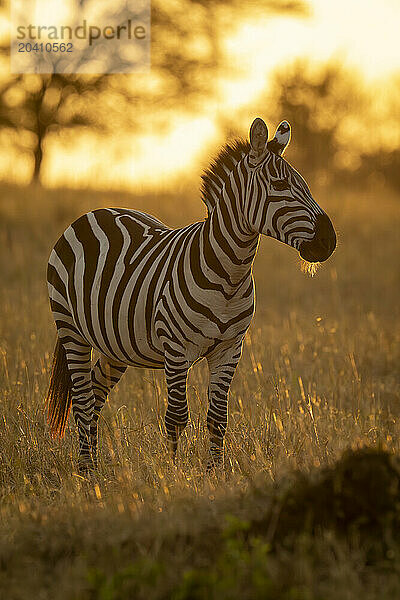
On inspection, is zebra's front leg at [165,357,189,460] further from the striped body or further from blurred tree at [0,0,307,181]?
blurred tree at [0,0,307,181]

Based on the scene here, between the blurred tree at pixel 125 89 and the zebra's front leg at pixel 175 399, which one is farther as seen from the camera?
the blurred tree at pixel 125 89

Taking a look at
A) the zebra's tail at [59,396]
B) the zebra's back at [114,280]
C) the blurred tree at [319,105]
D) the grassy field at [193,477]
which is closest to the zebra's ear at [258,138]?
the zebra's back at [114,280]

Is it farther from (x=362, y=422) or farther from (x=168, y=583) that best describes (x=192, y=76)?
(x=168, y=583)

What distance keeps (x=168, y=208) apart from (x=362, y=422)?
956cm

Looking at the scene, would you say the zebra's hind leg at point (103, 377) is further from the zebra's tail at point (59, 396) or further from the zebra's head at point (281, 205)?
the zebra's head at point (281, 205)

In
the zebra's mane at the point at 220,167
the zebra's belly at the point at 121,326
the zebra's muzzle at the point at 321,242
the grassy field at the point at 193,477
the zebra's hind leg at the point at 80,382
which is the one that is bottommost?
the grassy field at the point at 193,477

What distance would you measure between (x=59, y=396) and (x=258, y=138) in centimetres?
228

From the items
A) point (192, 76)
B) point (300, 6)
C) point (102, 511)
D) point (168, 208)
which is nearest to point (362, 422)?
point (102, 511)

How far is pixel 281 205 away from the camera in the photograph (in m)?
4.30

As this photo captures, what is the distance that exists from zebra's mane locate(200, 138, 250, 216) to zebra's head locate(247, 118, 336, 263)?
23 cm

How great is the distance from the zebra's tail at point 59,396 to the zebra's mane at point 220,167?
5.22 feet

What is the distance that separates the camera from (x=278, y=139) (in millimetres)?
4527

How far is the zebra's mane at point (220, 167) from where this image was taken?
469 cm

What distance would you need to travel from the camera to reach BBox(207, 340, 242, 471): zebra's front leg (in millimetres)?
4762
